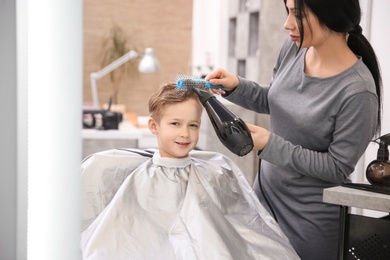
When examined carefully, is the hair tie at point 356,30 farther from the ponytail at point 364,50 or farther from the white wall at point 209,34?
the white wall at point 209,34

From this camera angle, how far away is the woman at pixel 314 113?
1.51 meters

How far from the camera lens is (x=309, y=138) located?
1618 millimetres

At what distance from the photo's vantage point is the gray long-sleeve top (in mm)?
1520

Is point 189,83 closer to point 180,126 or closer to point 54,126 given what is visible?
point 180,126

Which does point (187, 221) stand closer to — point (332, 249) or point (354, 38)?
point (332, 249)

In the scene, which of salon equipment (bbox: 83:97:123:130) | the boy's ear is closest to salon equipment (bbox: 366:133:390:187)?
the boy's ear

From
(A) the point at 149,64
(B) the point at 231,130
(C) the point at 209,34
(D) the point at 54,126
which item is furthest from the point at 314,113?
(C) the point at 209,34

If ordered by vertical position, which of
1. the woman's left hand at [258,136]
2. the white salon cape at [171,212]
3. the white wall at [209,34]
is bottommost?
the white salon cape at [171,212]

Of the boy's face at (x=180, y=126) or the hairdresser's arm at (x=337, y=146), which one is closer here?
the hairdresser's arm at (x=337, y=146)

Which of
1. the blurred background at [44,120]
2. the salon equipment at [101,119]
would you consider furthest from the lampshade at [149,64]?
the blurred background at [44,120]

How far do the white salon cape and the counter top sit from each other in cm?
17

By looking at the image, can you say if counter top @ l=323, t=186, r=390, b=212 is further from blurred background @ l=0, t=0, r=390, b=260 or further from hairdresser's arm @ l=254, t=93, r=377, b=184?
blurred background @ l=0, t=0, r=390, b=260

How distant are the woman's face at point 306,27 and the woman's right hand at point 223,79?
25 centimetres

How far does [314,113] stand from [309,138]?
0.08 meters
